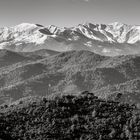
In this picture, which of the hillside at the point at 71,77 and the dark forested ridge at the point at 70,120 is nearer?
the dark forested ridge at the point at 70,120

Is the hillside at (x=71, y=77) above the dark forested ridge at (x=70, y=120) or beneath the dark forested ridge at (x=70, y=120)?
above

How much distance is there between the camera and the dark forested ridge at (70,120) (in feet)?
121

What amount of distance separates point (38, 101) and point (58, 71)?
114512 millimetres

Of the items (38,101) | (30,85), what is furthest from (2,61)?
(38,101)

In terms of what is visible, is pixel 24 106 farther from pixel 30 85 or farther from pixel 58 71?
pixel 58 71

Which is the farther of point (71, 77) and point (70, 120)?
point (71, 77)

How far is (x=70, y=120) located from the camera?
38.9 meters

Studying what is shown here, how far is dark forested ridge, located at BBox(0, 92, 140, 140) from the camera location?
3681 centimetres

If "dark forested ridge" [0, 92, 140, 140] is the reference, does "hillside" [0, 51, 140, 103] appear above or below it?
above

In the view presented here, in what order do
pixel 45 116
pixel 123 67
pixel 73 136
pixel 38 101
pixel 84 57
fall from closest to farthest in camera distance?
pixel 73 136, pixel 45 116, pixel 38 101, pixel 123 67, pixel 84 57

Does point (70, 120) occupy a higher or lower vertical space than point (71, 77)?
lower

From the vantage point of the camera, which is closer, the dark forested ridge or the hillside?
the dark forested ridge

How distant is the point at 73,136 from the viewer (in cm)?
3697

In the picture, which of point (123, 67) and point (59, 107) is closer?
point (59, 107)
